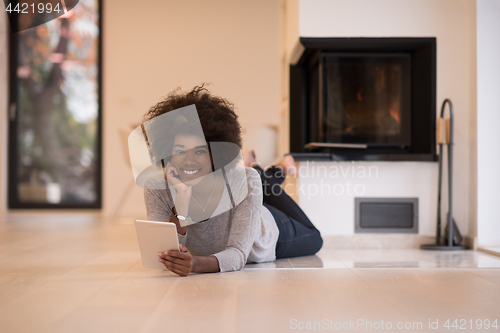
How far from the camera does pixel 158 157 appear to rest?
1.82 meters

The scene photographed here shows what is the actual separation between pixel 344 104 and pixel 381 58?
381 millimetres

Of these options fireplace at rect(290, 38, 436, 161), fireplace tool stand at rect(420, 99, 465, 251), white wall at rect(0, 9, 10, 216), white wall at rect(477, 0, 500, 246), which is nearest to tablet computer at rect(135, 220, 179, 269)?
fireplace at rect(290, 38, 436, 161)

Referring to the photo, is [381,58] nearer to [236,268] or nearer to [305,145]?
[305,145]

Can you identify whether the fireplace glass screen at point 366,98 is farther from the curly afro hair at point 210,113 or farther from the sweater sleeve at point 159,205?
the sweater sleeve at point 159,205

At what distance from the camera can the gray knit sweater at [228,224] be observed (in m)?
1.68

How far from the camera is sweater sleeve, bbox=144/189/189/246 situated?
1.70 meters

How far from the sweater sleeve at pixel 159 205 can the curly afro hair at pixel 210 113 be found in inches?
11.3

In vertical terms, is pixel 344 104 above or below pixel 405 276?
above

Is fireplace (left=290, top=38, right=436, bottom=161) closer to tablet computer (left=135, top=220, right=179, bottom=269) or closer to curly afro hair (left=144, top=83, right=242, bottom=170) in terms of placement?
curly afro hair (left=144, top=83, right=242, bottom=170)

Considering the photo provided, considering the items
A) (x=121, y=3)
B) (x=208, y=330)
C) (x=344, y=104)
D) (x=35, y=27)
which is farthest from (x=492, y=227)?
(x=35, y=27)

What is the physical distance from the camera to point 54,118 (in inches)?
213

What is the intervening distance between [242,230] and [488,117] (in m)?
1.84

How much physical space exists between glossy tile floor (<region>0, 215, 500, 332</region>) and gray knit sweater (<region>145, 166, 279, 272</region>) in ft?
0.30

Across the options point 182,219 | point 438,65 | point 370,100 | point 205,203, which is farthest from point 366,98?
point 182,219
